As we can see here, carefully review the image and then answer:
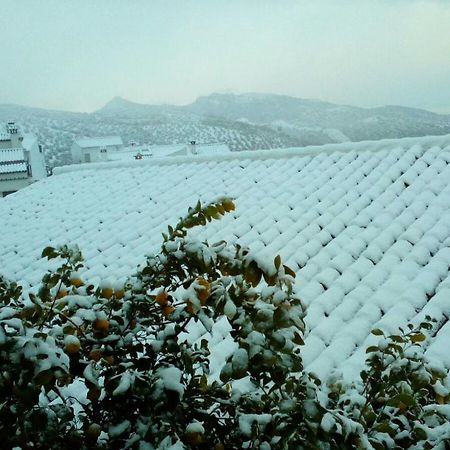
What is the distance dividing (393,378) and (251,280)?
714 mm

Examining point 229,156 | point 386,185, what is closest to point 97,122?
point 229,156

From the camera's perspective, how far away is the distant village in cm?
2547

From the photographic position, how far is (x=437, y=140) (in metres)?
6.51

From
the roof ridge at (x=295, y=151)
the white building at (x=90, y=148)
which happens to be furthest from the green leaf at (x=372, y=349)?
the white building at (x=90, y=148)

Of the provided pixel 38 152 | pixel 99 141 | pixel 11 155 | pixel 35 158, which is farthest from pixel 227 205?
pixel 99 141

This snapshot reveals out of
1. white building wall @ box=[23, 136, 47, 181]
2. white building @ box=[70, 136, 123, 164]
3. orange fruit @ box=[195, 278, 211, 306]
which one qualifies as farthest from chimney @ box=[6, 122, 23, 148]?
orange fruit @ box=[195, 278, 211, 306]

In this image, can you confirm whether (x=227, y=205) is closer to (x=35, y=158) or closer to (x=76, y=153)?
(x=35, y=158)

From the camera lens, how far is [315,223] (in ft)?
16.9

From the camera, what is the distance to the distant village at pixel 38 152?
2547cm

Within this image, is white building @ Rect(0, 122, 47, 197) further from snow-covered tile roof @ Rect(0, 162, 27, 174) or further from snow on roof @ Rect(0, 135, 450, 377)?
snow on roof @ Rect(0, 135, 450, 377)

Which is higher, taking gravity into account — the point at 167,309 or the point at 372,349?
the point at 167,309

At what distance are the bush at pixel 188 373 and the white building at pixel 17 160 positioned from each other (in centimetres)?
2513

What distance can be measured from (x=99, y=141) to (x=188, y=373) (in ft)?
124

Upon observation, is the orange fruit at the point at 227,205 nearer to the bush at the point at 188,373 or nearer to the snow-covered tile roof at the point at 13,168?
the bush at the point at 188,373
